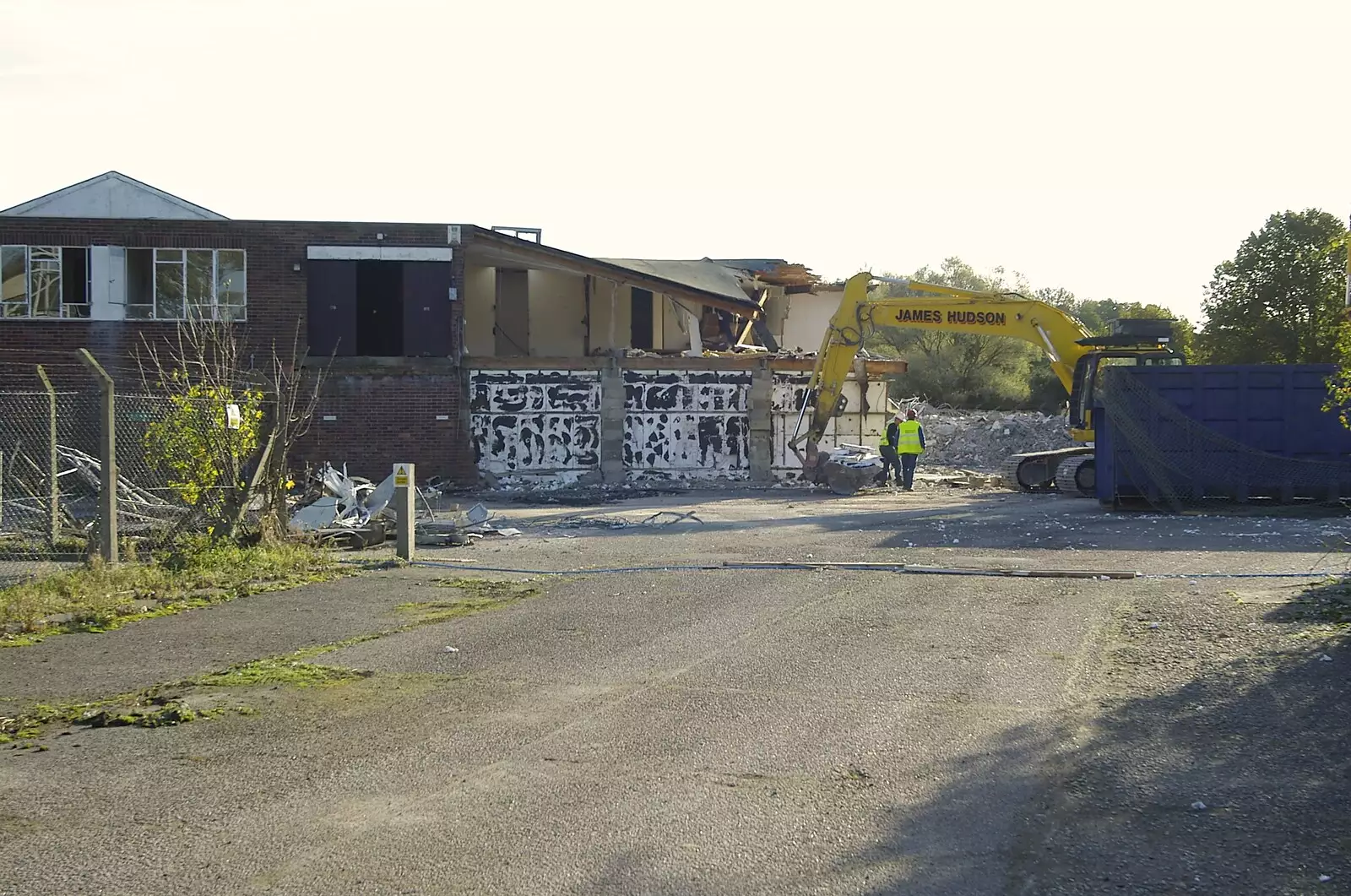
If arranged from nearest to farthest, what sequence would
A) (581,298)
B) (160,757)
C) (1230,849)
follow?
(1230,849) < (160,757) < (581,298)

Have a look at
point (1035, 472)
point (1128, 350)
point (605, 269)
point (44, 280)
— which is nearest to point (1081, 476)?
point (1035, 472)

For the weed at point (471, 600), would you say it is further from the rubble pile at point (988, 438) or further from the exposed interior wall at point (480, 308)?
the rubble pile at point (988, 438)

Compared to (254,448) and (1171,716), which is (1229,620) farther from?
(254,448)

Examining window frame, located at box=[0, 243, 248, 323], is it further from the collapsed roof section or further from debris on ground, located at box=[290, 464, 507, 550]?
debris on ground, located at box=[290, 464, 507, 550]

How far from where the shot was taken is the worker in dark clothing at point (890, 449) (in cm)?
2836

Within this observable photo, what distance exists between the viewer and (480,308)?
34.8 m

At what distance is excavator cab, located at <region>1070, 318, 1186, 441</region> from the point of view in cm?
2470

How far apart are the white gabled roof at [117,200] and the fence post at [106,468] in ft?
106

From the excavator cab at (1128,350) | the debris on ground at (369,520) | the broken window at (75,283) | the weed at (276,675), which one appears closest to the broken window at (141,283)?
the broken window at (75,283)

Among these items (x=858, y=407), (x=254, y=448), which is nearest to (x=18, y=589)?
(x=254, y=448)

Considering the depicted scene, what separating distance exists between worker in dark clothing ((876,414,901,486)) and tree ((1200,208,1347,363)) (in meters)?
15.8

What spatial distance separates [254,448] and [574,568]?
3.86 meters

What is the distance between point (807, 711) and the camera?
760 centimetres

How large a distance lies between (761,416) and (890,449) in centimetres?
318
